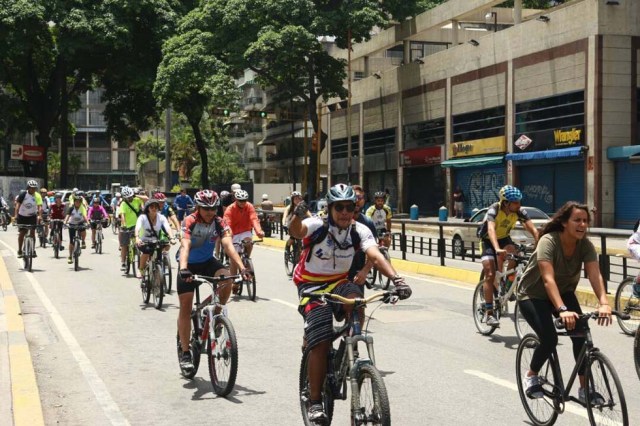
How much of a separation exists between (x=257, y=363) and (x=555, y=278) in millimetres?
3652

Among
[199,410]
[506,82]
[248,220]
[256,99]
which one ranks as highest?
[256,99]

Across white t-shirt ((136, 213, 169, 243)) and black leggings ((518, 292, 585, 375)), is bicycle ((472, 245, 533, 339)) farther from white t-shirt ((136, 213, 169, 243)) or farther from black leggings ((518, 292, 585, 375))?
white t-shirt ((136, 213, 169, 243))

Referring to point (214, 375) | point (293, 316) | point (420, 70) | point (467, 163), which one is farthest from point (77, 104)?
point (214, 375)

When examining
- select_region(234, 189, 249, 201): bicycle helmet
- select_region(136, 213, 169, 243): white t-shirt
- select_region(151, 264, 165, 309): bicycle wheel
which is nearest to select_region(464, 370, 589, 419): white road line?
select_region(151, 264, 165, 309): bicycle wheel

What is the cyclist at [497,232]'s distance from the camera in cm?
1029

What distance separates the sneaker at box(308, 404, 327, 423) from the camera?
18.7 feet

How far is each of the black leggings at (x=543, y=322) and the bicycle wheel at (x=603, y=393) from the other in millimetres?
428

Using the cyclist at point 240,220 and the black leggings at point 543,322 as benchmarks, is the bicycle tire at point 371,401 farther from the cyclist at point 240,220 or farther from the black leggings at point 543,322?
the cyclist at point 240,220

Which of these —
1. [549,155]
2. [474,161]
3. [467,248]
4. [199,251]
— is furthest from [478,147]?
[199,251]

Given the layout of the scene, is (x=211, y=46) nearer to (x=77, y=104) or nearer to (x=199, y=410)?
(x=77, y=104)

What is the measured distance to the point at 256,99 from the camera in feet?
309

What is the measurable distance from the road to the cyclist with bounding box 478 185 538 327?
537 mm

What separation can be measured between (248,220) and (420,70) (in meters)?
36.2

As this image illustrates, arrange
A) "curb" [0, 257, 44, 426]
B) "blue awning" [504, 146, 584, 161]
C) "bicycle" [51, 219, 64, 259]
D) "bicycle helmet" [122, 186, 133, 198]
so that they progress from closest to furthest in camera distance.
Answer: "curb" [0, 257, 44, 426]
"bicycle helmet" [122, 186, 133, 198]
"bicycle" [51, 219, 64, 259]
"blue awning" [504, 146, 584, 161]
